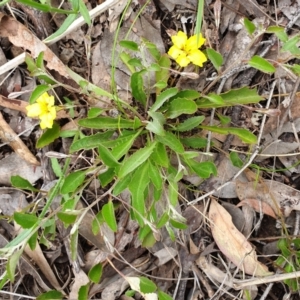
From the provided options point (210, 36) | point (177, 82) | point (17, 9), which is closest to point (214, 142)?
point (177, 82)

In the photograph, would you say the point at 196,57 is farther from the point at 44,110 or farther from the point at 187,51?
the point at 44,110

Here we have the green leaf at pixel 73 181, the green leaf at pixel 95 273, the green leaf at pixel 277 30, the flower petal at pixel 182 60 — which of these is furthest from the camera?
the green leaf at pixel 95 273

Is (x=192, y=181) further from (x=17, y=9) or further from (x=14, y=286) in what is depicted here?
(x=17, y=9)

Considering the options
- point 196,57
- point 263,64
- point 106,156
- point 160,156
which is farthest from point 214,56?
point 106,156

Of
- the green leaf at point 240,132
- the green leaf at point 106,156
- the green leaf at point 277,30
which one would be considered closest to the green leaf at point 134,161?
the green leaf at point 106,156

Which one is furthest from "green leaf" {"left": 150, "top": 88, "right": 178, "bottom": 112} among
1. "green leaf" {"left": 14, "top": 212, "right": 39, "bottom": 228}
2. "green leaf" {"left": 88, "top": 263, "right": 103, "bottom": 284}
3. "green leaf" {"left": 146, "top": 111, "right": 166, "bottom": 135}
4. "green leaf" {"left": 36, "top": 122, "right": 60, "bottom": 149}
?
"green leaf" {"left": 88, "top": 263, "right": 103, "bottom": 284}

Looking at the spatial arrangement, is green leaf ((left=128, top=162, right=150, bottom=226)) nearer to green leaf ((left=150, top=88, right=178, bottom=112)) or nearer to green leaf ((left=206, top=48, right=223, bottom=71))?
green leaf ((left=150, top=88, right=178, bottom=112))

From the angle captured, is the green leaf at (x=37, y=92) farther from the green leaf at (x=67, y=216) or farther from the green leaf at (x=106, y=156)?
the green leaf at (x=67, y=216)
